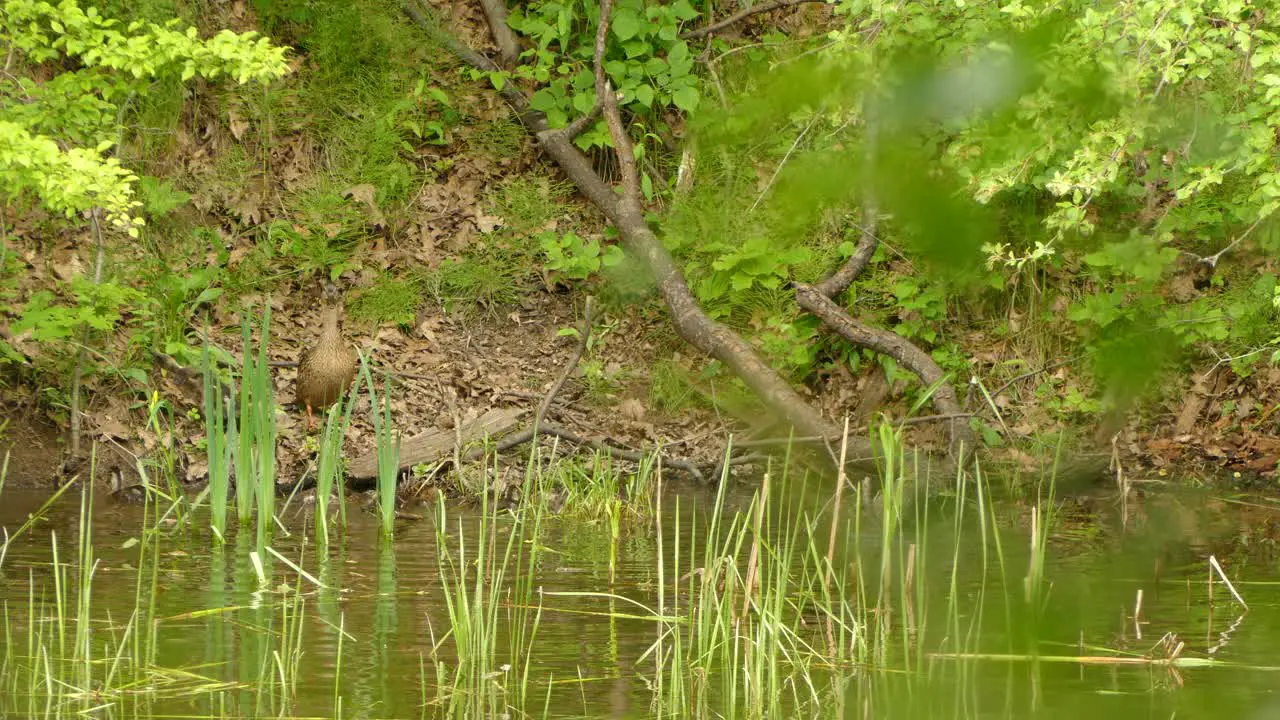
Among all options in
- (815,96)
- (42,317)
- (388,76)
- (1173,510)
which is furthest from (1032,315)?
(815,96)

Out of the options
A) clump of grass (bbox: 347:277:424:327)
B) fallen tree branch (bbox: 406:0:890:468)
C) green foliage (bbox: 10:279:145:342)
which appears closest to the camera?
green foliage (bbox: 10:279:145:342)

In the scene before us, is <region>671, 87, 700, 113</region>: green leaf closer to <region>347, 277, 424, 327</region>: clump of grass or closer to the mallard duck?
<region>347, 277, 424, 327</region>: clump of grass

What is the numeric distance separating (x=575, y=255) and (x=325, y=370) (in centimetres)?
248

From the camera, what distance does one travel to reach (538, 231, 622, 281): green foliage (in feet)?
33.5

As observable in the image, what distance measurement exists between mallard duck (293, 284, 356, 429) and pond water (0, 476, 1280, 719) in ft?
7.92

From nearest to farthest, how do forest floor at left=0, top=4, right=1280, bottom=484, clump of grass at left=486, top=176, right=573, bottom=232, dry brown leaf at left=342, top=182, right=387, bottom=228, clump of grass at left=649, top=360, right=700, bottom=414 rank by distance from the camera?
forest floor at left=0, top=4, right=1280, bottom=484 → clump of grass at left=649, top=360, right=700, bottom=414 → dry brown leaf at left=342, top=182, right=387, bottom=228 → clump of grass at left=486, top=176, right=573, bottom=232

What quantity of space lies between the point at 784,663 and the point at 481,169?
25.8ft

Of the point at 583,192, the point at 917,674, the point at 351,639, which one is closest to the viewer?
the point at 917,674

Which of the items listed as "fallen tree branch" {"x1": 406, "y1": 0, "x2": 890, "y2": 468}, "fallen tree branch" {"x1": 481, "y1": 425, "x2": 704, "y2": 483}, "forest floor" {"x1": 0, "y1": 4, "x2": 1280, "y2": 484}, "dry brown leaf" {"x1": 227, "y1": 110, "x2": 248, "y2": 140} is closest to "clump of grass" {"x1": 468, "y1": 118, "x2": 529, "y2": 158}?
A: "forest floor" {"x1": 0, "y1": 4, "x2": 1280, "y2": 484}

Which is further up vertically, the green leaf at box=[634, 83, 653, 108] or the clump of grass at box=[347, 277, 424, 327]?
the green leaf at box=[634, 83, 653, 108]

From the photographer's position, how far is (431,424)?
9.17 m

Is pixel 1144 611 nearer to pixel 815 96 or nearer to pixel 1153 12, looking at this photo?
pixel 1153 12

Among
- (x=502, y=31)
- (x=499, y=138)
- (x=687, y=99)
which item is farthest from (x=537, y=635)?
(x=502, y=31)

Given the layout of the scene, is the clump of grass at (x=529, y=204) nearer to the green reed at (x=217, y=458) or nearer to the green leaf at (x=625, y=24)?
the green leaf at (x=625, y=24)
